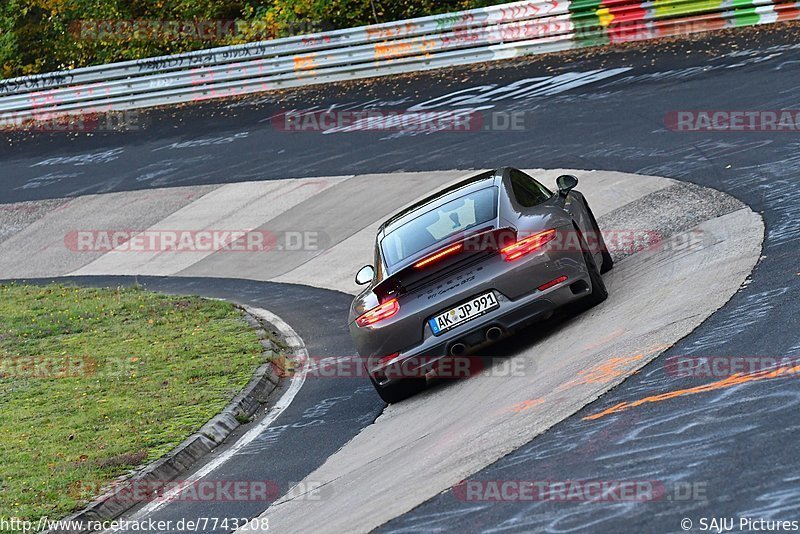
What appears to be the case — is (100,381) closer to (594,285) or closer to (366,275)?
(366,275)

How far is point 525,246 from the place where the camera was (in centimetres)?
935

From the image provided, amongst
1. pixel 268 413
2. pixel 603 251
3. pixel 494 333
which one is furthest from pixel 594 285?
pixel 268 413

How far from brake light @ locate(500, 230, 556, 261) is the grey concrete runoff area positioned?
2.57 feet

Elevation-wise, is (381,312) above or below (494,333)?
above

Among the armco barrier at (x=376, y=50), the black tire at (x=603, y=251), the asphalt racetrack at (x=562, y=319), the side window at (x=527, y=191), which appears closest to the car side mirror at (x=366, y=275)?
the asphalt racetrack at (x=562, y=319)

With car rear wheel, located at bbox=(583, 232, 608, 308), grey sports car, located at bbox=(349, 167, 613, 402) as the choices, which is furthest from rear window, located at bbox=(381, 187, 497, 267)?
car rear wheel, located at bbox=(583, 232, 608, 308)

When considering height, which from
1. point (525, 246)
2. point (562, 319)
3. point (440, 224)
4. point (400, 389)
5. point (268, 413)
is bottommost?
point (268, 413)

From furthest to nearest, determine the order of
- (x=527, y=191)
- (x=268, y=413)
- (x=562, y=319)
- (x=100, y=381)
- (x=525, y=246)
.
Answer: (x=100, y=381) → (x=268, y=413) → (x=527, y=191) → (x=562, y=319) → (x=525, y=246)

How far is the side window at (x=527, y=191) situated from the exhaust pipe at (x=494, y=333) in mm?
1280

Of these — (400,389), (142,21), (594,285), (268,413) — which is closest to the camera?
(400,389)

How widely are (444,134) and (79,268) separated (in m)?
6.66

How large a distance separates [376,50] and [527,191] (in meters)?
15.4

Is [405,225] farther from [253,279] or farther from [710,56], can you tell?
[710,56]

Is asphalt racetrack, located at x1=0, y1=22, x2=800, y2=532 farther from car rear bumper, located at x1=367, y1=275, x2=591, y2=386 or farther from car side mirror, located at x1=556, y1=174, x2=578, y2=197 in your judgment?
car side mirror, located at x1=556, y1=174, x2=578, y2=197
